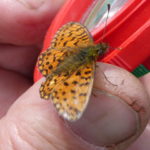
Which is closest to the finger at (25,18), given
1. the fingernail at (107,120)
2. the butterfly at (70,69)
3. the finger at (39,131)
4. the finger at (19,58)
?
the finger at (19,58)

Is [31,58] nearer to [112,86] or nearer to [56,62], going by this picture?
[56,62]

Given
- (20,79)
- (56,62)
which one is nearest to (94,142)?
(56,62)

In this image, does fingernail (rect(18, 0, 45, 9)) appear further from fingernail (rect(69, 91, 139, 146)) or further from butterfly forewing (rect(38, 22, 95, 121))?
fingernail (rect(69, 91, 139, 146))

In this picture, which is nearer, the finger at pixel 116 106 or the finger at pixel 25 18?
the finger at pixel 116 106

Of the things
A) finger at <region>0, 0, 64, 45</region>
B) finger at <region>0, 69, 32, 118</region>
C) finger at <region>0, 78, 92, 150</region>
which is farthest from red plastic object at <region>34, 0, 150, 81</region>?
finger at <region>0, 69, 32, 118</region>

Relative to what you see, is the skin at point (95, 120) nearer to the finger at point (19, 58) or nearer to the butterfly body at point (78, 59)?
the butterfly body at point (78, 59)

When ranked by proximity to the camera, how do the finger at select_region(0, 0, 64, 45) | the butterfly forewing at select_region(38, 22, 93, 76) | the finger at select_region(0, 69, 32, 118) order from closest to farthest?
the butterfly forewing at select_region(38, 22, 93, 76) < the finger at select_region(0, 0, 64, 45) < the finger at select_region(0, 69, 32, 118)
